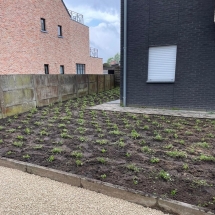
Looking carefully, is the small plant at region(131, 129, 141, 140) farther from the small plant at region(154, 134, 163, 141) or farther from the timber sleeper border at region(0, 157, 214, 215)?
the timber sleeper border at region(0, 157, 214, 215)

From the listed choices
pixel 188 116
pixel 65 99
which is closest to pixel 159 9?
pixel 188 116

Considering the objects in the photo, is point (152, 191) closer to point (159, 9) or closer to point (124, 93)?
point (124, 93)

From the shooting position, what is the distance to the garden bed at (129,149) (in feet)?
7.47

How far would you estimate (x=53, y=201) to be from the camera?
2.10 m

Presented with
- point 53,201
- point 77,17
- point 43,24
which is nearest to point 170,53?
point 53,201

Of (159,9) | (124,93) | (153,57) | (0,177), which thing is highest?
(159,9)

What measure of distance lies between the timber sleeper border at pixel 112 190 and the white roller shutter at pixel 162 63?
518 centimetres

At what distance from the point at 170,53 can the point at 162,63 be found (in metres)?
0.41

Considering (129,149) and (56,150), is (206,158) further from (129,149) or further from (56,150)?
(56,150)

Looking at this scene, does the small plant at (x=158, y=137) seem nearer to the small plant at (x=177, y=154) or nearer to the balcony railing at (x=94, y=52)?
the small plant at (x=177, y=154)

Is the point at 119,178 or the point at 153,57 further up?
the point at 153,57

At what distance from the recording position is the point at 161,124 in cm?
483

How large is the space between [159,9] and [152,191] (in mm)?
6055

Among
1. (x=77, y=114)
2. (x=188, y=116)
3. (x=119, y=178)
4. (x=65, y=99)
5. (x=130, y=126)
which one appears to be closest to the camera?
(x=119, y=178)
